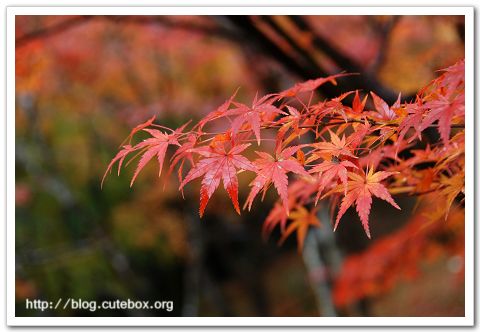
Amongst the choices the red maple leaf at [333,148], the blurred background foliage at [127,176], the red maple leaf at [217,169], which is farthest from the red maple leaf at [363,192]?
the blurred background foliage at [127,176]

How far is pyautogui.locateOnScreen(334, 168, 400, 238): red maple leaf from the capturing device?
0.91 metres

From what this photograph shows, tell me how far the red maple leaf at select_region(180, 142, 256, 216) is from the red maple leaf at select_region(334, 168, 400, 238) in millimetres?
203

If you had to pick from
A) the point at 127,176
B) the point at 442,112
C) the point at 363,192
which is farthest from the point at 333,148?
the point at 127,176

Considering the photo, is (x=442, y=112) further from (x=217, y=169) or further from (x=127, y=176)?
(x=127, y=176)

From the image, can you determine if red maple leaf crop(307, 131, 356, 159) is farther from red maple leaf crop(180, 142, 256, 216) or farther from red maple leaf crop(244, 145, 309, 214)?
red maple leaf crop(180, 142, 256, 216)

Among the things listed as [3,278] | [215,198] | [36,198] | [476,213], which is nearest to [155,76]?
[215,198]

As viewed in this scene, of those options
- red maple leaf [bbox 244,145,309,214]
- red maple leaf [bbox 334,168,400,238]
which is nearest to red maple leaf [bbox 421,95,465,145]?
red maple leaf [bbox 334,168,400,238]

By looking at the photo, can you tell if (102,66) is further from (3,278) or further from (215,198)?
(3,278)

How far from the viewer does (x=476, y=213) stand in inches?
66.5

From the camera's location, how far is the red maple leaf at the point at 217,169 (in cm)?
90

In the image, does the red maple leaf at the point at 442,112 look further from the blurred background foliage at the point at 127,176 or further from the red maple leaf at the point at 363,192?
the blurred background foliage at the point at 127,176

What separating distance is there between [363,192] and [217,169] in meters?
0.30
